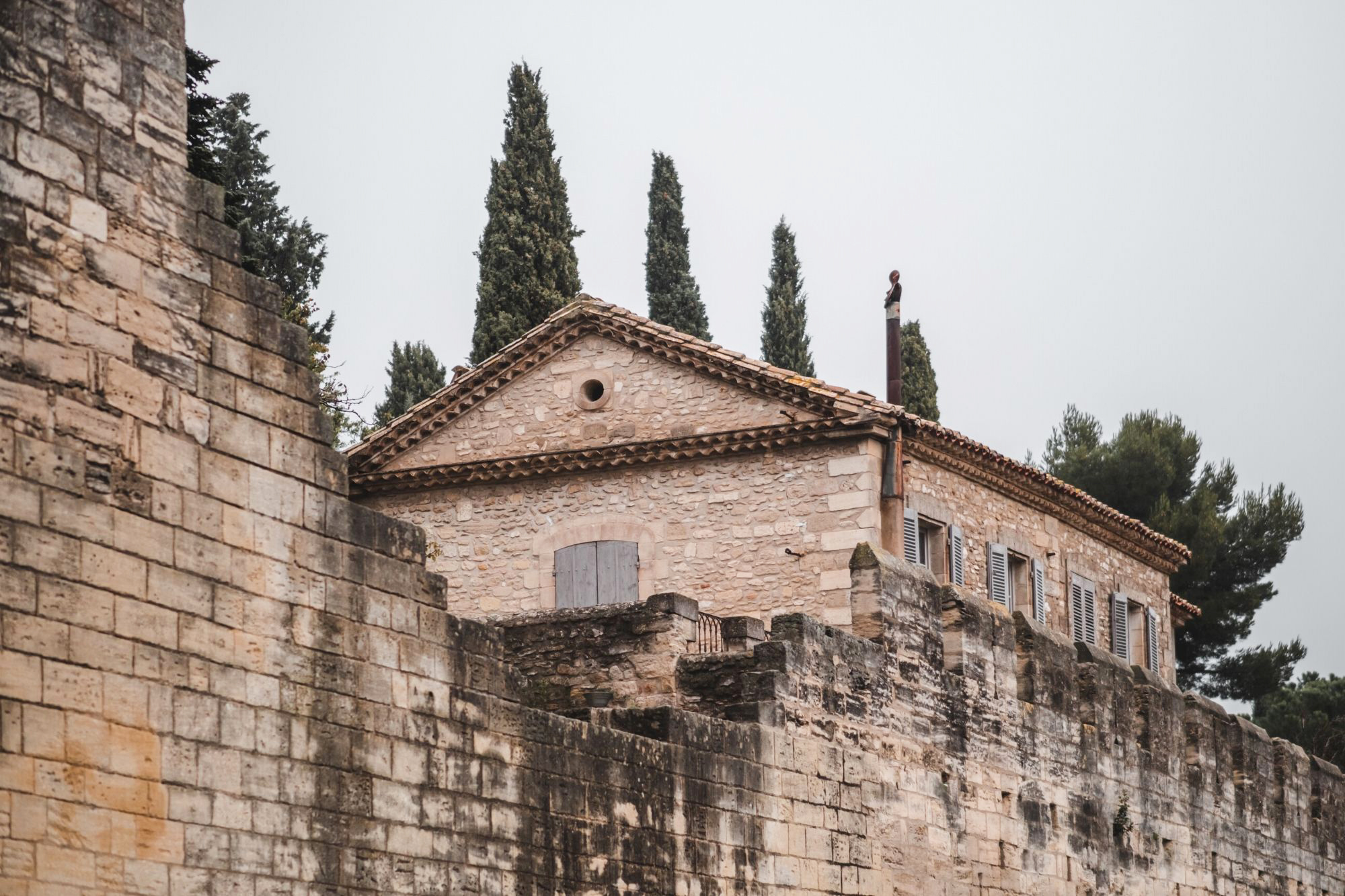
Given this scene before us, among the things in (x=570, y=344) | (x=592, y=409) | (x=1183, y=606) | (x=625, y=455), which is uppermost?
(x=570, y=344)

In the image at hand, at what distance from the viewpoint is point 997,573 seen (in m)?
24.4

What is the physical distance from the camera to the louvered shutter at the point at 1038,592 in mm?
25125

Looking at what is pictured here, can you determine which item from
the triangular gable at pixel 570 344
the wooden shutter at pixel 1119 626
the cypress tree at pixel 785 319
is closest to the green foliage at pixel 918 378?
the cypress tree at pixel 785 319

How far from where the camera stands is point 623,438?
22531mm

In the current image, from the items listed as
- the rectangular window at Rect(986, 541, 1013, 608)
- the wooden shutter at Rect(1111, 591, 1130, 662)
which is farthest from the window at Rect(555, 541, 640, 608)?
the wooden shutter at Rect(1111, 591, 1130, 662)

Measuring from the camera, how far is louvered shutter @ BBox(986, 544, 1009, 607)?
79.5 ft

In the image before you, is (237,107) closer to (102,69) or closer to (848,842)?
(848,842)

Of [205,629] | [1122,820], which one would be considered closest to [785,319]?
[1122,820]

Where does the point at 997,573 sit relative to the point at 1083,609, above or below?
above

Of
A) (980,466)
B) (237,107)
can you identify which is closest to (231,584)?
(980,466)

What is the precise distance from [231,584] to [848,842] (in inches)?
273

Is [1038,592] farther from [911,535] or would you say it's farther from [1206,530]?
[1206,530]

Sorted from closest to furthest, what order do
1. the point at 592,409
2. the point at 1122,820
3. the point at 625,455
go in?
the point at 1122,820
the point at 625,455
the point at 592,409

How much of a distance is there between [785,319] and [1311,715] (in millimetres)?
13234
